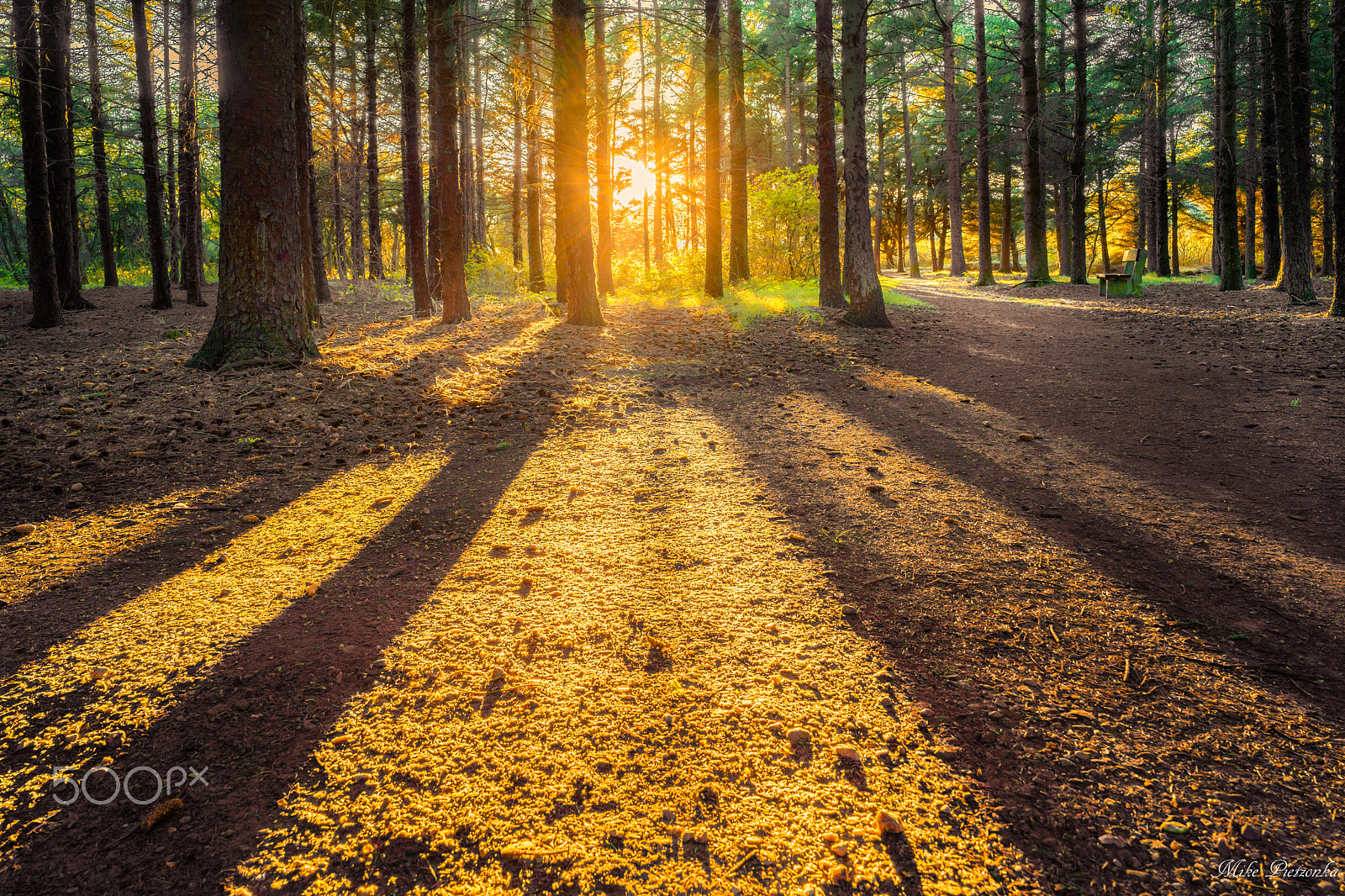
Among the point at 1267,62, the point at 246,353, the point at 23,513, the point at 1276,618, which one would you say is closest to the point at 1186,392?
the point at 1276,618

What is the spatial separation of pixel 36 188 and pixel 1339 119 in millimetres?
20642

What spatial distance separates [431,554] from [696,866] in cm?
221

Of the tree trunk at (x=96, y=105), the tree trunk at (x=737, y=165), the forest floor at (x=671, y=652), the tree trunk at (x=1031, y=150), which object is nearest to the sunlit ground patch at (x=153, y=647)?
the forest floor at (x=671, y=652)

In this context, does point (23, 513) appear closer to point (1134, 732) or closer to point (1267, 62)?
point (1134, 732)

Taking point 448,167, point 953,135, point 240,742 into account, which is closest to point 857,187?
point 448,167

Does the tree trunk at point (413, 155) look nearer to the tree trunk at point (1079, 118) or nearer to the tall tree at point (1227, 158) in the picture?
the tree trunk at point (1079, 118)

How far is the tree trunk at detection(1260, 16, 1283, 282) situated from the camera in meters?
16.3

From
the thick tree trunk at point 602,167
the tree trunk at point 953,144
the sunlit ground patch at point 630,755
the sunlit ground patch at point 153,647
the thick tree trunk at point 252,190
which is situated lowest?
the sunlit ground patch at point 630,755

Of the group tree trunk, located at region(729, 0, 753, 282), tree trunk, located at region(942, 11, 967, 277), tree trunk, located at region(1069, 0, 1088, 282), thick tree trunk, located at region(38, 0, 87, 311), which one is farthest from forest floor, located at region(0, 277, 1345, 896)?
tree trunk, located at region(942, 11, 967, 277)

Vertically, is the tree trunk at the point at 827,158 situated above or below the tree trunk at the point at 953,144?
below

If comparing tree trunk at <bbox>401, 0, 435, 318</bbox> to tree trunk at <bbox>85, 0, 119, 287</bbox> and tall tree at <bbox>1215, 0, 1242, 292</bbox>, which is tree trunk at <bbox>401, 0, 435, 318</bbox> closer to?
tree trunk at <bbox>85, 0, 119, 287</bbox>

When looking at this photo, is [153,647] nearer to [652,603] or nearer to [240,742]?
[240,742]

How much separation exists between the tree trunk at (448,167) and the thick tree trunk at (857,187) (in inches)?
282
